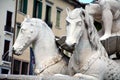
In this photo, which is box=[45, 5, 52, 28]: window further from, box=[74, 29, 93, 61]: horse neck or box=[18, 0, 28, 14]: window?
box=[74, 29, 93, 61]: horse neck

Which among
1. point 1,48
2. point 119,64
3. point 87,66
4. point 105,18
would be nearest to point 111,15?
point 105,18

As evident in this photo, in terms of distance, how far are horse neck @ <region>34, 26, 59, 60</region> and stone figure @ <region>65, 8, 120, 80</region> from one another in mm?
673

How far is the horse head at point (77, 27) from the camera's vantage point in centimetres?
709

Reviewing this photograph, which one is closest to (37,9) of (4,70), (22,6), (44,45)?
(22,6)

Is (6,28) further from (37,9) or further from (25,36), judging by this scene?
(25,36)

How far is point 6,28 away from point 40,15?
184 inches

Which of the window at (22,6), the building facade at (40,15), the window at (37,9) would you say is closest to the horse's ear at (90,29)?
the building facade at (40,15)

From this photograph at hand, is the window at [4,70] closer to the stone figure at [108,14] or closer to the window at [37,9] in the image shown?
the window at [37,9]

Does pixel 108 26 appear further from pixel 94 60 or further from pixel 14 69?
pixel 14 69

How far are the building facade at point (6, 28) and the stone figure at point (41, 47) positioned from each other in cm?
3592

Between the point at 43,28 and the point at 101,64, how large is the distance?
1194 millimetres

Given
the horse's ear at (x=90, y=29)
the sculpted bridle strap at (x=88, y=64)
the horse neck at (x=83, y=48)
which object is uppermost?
the horse's ear at (x=90, y=29)

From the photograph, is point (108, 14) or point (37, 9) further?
point (37, 9)

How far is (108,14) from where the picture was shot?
855 centimetres
